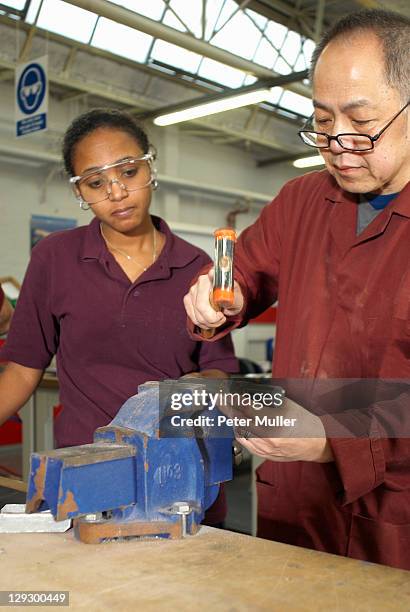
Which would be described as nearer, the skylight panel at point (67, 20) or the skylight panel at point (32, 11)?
the skylight panel at point (32, 11)

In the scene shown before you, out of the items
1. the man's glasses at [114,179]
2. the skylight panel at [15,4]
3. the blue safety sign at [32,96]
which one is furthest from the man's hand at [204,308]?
the skylight panel at [15,4]

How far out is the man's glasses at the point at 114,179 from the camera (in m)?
1.60

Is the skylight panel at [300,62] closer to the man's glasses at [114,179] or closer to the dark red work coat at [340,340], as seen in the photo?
the man's glasses at [114,179]

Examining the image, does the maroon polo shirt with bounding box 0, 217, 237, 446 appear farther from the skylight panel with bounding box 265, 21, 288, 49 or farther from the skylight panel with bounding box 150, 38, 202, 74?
the skylight panel with bounding box 265, 21, 288, 49

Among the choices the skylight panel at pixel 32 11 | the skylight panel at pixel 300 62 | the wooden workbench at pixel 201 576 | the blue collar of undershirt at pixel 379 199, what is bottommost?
the wooden workbench at pixel 201 576

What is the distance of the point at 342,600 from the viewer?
81cm

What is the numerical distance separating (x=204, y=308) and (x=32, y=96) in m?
4.11

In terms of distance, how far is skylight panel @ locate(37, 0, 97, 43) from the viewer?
5617 mm

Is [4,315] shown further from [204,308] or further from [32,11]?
[32,11]

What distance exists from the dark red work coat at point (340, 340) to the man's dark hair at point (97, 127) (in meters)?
0.51

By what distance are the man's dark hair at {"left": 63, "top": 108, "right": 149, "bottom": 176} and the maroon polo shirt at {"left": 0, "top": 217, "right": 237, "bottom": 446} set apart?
0.22 metres

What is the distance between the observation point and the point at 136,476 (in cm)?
102

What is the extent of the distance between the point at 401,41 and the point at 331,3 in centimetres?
612

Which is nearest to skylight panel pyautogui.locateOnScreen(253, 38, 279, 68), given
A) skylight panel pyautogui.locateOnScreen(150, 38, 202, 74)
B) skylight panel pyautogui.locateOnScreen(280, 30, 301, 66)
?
skylight panel pyautogui.locateOnScreen(280, 30, 301, 66)
